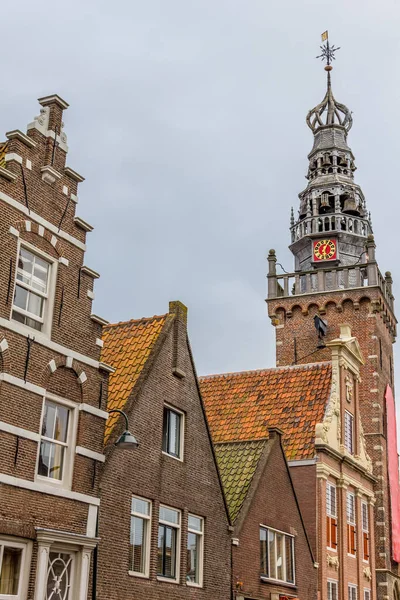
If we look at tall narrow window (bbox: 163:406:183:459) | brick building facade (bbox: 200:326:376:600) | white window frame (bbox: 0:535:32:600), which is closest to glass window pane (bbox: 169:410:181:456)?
tall narrow window (bbox: 163:406:183:459)

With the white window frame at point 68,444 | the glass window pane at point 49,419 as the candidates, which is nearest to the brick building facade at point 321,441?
the white window frame at point 68,444

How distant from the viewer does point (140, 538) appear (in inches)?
726

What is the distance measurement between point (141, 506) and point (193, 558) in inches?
115

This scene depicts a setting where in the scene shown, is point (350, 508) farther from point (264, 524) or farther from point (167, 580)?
point (167, 580)

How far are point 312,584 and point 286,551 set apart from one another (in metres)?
2.29

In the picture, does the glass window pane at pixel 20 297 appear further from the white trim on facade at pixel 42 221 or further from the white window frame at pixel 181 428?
the white window frame at pixel 181 428

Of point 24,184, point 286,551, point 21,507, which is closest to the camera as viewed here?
point 21,507

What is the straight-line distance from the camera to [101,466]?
Answer: 56.6 ft

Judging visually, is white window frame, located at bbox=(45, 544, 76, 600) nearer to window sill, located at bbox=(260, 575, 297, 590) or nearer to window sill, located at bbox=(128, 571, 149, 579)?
window sill, located at bbox=(128, 571, 149, 579)

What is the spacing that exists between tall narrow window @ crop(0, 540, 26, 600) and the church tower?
93.1ft

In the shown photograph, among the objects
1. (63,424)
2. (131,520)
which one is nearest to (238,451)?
(131,520)

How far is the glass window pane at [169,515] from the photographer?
19.4 meters

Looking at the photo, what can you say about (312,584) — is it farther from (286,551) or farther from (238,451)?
(238,451)

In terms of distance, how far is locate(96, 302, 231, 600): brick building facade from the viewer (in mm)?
17609
